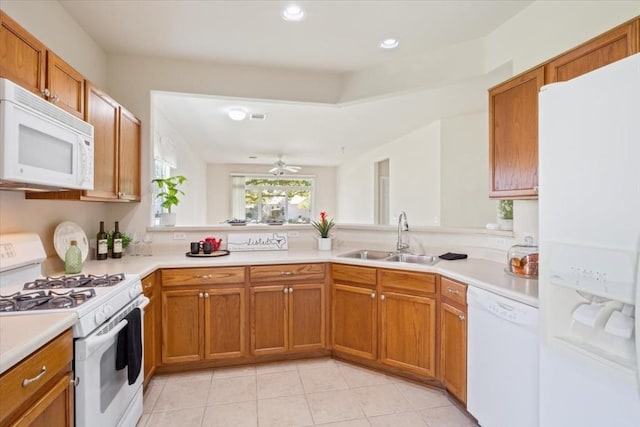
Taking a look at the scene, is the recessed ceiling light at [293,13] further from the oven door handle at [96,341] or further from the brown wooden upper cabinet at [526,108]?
the oven door handle at [96,341]

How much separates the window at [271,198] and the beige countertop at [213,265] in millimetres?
6345

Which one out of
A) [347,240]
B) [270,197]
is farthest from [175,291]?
[270,197]

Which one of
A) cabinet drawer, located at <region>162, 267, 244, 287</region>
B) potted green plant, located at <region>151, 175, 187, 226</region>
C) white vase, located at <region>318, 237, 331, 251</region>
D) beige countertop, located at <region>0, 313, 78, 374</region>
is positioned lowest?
cabinet drawer, located at <region>162, 267, 244, 287</region>

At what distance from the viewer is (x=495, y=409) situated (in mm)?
1786

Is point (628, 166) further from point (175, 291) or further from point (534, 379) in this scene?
point (175, 291)

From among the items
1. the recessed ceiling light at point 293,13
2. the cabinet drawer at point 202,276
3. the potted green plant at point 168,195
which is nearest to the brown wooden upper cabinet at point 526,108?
the recessed ceiling light at point 293,13

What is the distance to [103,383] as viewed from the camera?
1.54 m

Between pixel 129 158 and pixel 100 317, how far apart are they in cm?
165

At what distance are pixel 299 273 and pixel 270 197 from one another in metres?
7.04

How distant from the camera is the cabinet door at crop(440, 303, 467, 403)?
206cm

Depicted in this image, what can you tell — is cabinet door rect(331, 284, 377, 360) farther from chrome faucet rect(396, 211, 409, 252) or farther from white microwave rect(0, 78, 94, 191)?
white microwave rect(0, 78, 94, 191)

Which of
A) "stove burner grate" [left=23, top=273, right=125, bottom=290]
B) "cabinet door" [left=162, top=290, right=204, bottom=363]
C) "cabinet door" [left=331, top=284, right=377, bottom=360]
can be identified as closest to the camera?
"stove burner grate" [left=23, top=273, right=125, bottom=290]

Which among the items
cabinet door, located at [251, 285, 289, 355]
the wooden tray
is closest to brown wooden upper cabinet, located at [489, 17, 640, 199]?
cabinet door, located at [251, 285, 289, 355]

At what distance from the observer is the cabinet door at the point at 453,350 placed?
2.06 meters
